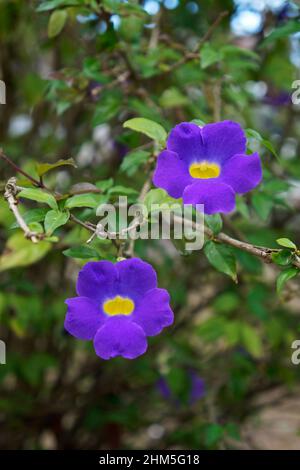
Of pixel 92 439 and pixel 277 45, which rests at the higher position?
pixel 277 45

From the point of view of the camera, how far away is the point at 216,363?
206 cm

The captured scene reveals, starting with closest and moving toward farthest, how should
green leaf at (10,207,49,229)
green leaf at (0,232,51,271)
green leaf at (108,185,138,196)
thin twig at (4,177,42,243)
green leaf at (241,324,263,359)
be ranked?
thin twig at (4,177,42,243)
green leaf at (10,207,49,229)
green leaf at (108,185,138,196)
green leaf at (0,232,51,271)
green leaf at (241,324,263,359)

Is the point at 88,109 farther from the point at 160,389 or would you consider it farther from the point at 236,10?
the point at 160,389

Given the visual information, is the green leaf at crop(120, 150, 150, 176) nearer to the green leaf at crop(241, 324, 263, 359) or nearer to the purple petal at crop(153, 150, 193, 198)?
the purple petal at crop(153, 150, 193, 198)

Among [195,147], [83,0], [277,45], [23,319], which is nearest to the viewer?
[195,147]

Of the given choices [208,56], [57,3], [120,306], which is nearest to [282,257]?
[120,306]

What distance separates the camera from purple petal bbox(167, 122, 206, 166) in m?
0.83

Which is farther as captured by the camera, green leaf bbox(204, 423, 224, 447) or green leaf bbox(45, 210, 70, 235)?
green leaf bbox(204, 423, 224, 447)

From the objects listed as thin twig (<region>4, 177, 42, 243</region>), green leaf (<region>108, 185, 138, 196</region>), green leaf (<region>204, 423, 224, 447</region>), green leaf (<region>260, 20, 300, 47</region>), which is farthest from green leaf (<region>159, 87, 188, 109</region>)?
green leaf (<region>204, 423, 224, 447</region>)

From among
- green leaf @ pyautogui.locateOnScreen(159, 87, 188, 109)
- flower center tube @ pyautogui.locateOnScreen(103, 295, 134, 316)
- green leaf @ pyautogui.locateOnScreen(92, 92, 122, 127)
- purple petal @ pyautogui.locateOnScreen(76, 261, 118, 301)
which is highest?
green leaf @ pyautogui.locateOnScreen(159, 87, 188, 109)

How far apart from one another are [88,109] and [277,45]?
61 cm

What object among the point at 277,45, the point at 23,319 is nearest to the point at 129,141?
the point at 23,319

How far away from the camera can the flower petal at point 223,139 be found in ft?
2.75

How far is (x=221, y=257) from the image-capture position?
93 cm
